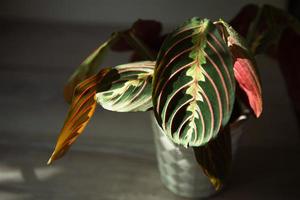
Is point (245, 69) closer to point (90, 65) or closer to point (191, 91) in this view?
point (191, 91)

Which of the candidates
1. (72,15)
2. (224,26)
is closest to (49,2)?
(72,15)

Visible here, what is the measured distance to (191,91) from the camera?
58cm

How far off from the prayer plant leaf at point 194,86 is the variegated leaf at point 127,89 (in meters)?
0.07

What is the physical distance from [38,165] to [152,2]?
1.68 feet

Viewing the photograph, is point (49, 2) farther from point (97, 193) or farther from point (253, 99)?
point (253, 99)

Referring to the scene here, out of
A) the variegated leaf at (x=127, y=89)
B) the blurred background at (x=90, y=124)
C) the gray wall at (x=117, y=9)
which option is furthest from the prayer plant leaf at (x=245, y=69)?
the gray wall at (x=117, y=9)

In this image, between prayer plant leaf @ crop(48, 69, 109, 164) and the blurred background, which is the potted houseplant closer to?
prayer plant leaf @ crop(48, 69, 109, 164)

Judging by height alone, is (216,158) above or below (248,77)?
below

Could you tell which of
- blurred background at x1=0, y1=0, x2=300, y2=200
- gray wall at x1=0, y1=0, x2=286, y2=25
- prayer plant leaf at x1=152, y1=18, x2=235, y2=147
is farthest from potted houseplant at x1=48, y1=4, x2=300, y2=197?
gray wall at x1=0, y1=0, x2=286, y2=25

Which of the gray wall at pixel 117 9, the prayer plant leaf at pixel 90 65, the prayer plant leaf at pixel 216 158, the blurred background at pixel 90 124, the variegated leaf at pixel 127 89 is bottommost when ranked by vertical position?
the blurred background at pixel 90 124

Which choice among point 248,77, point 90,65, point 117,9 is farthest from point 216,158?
point 117,9

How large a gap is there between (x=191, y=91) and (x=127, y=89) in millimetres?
110

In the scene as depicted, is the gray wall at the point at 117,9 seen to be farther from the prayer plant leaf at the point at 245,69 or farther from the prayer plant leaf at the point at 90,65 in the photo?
the prayer plant leaf at the point at 245,69

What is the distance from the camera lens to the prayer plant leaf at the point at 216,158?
67 centimetres
